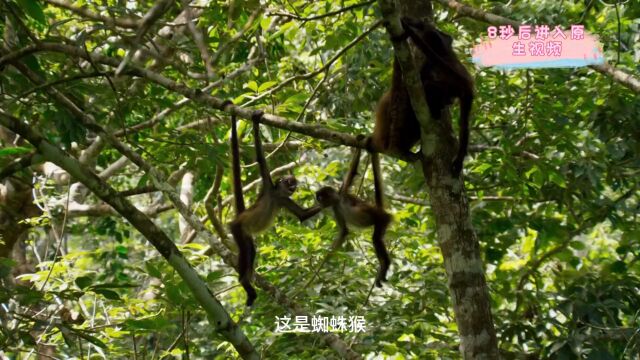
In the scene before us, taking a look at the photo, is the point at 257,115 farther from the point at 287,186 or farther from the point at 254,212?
the point at 287,186

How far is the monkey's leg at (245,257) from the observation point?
17.0 ft

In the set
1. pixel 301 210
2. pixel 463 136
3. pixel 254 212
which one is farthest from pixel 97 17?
pixel 463 136

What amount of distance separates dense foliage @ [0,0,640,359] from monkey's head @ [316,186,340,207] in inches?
11.5

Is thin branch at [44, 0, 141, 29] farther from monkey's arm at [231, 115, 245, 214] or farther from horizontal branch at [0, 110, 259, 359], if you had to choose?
horizontal branch at [0, 110, 259, 359]

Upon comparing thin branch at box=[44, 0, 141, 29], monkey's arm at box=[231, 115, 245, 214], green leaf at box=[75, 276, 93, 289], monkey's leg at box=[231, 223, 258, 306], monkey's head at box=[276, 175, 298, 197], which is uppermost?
thin branch at box=[44, 0, 141, 29]

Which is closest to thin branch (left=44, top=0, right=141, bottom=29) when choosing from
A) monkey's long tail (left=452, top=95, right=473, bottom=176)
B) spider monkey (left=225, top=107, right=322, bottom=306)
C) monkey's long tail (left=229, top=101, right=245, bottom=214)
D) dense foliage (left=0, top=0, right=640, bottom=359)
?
dense foliage (left=0, top=0, right=640, bottom=359)

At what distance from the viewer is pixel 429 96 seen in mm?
4441

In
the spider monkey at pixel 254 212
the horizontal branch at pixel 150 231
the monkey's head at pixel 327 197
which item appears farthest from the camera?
the monkey's head at pixel 327 197

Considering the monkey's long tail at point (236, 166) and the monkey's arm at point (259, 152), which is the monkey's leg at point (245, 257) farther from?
the monkey's arm at point (259, 152)

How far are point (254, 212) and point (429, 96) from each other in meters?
1.80

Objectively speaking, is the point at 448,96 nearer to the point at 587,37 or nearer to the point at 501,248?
the point at 587,37

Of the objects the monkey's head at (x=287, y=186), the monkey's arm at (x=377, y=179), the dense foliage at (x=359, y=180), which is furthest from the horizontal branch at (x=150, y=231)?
the monkey's head at (x=287, y=186)

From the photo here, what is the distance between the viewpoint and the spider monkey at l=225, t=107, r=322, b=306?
5.15 metres

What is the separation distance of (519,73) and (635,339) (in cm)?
306
